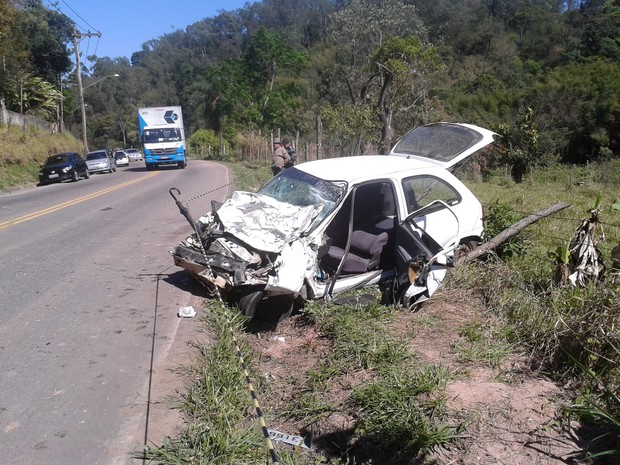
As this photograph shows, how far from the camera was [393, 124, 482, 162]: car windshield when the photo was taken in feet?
22.6

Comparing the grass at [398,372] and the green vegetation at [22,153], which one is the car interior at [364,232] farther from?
the green vegetation at [22,153]

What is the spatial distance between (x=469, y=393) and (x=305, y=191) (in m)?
3.08

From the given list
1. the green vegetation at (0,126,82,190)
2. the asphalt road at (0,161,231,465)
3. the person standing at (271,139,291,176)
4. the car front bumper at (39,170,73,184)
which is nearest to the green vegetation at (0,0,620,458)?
the green vegetation at (0,126,82,190)

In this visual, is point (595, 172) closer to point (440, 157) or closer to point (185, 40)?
point (440, 157)

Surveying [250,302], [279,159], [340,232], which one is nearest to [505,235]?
[340,232]

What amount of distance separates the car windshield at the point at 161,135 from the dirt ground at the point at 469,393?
26.8m

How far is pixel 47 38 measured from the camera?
143ft

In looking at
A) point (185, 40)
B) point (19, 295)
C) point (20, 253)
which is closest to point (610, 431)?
point (19, 295)

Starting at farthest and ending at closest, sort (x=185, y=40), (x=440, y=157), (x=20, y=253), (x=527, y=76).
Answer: (x=185, y=40), (x=527, y=76), (x=20, y=253), (x=440, y=157)

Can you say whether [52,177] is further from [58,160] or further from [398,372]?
[398,372]

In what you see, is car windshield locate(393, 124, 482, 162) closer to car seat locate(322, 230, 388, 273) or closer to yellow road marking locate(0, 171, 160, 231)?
car seat locate(322, 230, 388, 273)

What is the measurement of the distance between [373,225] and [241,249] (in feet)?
5.62

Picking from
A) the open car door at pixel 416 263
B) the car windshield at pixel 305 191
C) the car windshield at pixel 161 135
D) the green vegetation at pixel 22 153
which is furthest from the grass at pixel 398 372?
the car windshield at pixel 161 135

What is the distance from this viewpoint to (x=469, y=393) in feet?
12.8
